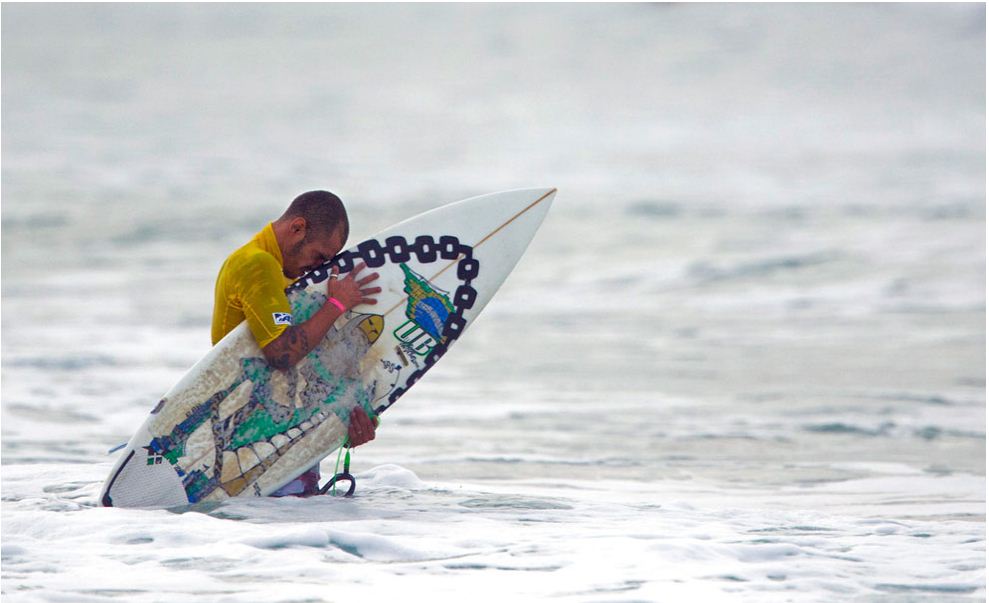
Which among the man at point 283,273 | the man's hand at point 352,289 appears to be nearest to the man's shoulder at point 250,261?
the man at point 283,273

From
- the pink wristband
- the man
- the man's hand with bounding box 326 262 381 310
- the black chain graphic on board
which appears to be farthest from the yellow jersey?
the black chain graphic on board

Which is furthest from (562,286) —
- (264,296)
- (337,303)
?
(264,296)

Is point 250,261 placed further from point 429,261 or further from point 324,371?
point 429,261

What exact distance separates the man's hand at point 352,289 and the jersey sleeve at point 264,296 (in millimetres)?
292

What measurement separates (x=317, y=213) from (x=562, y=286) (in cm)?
1001

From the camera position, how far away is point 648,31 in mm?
31719

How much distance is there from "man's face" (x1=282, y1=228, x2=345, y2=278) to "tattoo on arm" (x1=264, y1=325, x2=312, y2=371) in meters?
0.19

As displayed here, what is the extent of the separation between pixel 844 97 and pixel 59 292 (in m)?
22.1

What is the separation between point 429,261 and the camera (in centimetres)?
439

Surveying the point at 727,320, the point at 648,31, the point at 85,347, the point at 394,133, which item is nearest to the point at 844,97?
the point at 648,31

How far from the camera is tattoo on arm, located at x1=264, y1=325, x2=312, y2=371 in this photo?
12.5 feet

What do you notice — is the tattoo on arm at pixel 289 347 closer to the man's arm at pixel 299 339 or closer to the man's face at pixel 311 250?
the man's arm at pixel 299 339

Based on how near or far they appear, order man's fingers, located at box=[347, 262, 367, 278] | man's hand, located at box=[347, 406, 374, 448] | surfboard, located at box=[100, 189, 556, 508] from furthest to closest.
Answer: man's fingers, located at box=[347, 262, 367, 278], man's hand, located at box=[347, 406, 374, 448], surfboard, located at box=[100, 189, 556, 508]

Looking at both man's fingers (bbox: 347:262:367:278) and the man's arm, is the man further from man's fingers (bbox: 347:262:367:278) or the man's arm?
man's fingers (bbox: 347:262:367:278)
